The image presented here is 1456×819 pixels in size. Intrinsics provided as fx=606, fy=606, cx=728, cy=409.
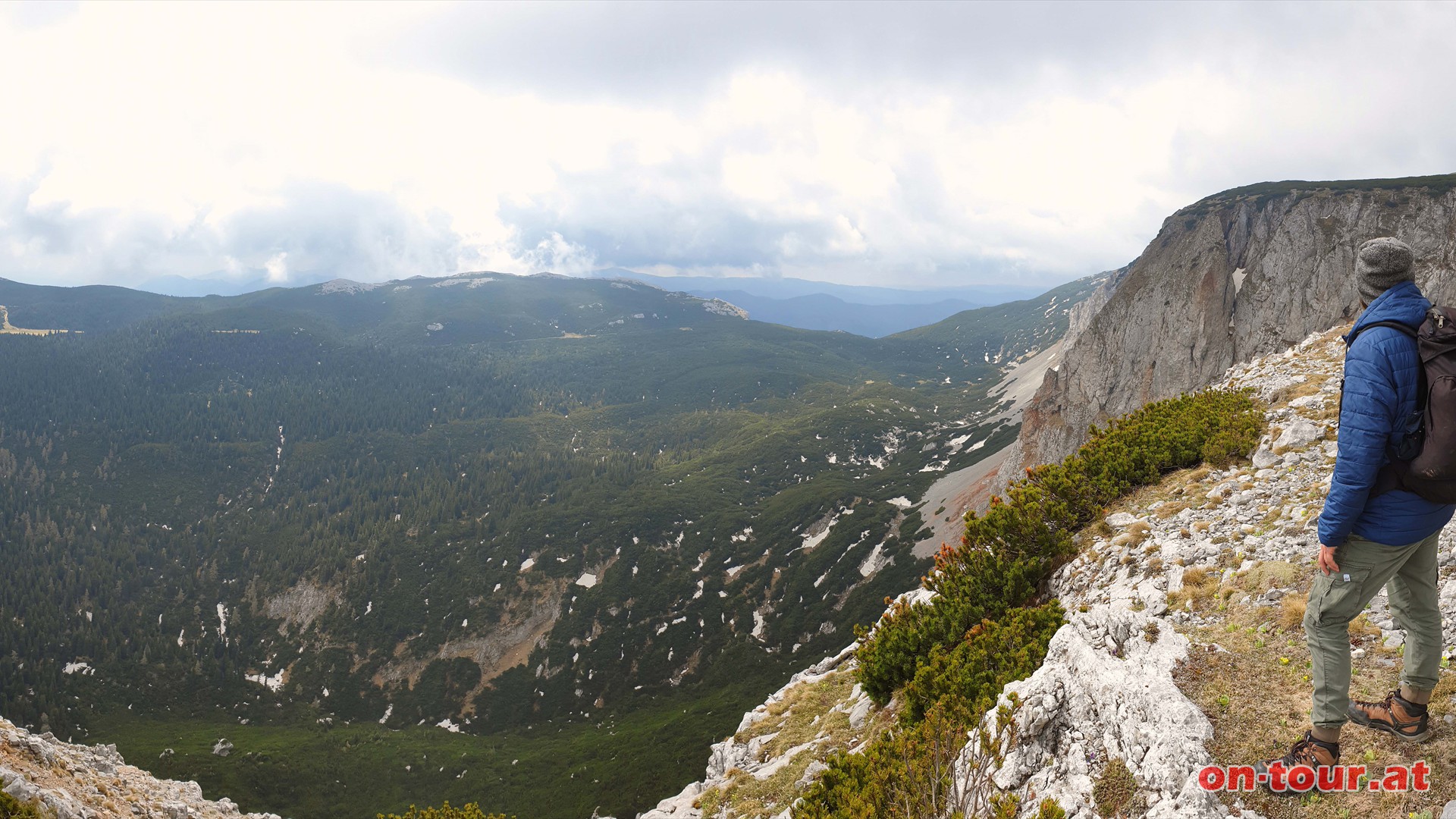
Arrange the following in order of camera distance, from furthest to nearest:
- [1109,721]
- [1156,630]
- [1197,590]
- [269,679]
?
[269,679], [1197,590], [1156,630], [1109,721]

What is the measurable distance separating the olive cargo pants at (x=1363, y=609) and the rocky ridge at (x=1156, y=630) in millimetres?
1036

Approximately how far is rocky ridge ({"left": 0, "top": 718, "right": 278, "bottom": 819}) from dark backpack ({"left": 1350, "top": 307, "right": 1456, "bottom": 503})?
1068 inches

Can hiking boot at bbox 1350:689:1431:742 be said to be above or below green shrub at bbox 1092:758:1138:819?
→ above

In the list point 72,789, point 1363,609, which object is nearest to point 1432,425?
point 1363,609

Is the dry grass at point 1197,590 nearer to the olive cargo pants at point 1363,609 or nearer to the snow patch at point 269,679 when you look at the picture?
the olive cargo pants at point 1363,609

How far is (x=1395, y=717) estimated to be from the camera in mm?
6250

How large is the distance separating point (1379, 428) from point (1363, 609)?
186 centimetres

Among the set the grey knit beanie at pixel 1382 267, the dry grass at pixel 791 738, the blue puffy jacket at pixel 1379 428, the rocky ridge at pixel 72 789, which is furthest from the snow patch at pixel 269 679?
the grey knit beanie at pixel 1382 267

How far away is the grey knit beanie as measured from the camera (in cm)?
582

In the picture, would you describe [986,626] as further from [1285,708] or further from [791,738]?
[791,738]

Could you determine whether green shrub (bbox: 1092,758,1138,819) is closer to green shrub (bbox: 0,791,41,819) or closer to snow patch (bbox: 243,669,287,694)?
green shrub (bbox: 0,791,41,819)

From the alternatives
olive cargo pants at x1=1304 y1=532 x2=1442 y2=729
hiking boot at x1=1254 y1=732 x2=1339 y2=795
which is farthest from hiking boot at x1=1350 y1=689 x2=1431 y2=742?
hiking boot at x1=1254 y1=732 x2=1339 y2=795

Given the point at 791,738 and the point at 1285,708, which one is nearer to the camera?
the point at 1285,708

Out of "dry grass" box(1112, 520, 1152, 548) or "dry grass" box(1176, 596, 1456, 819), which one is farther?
"dry grass" box(1112, 520, 1152, 548)
